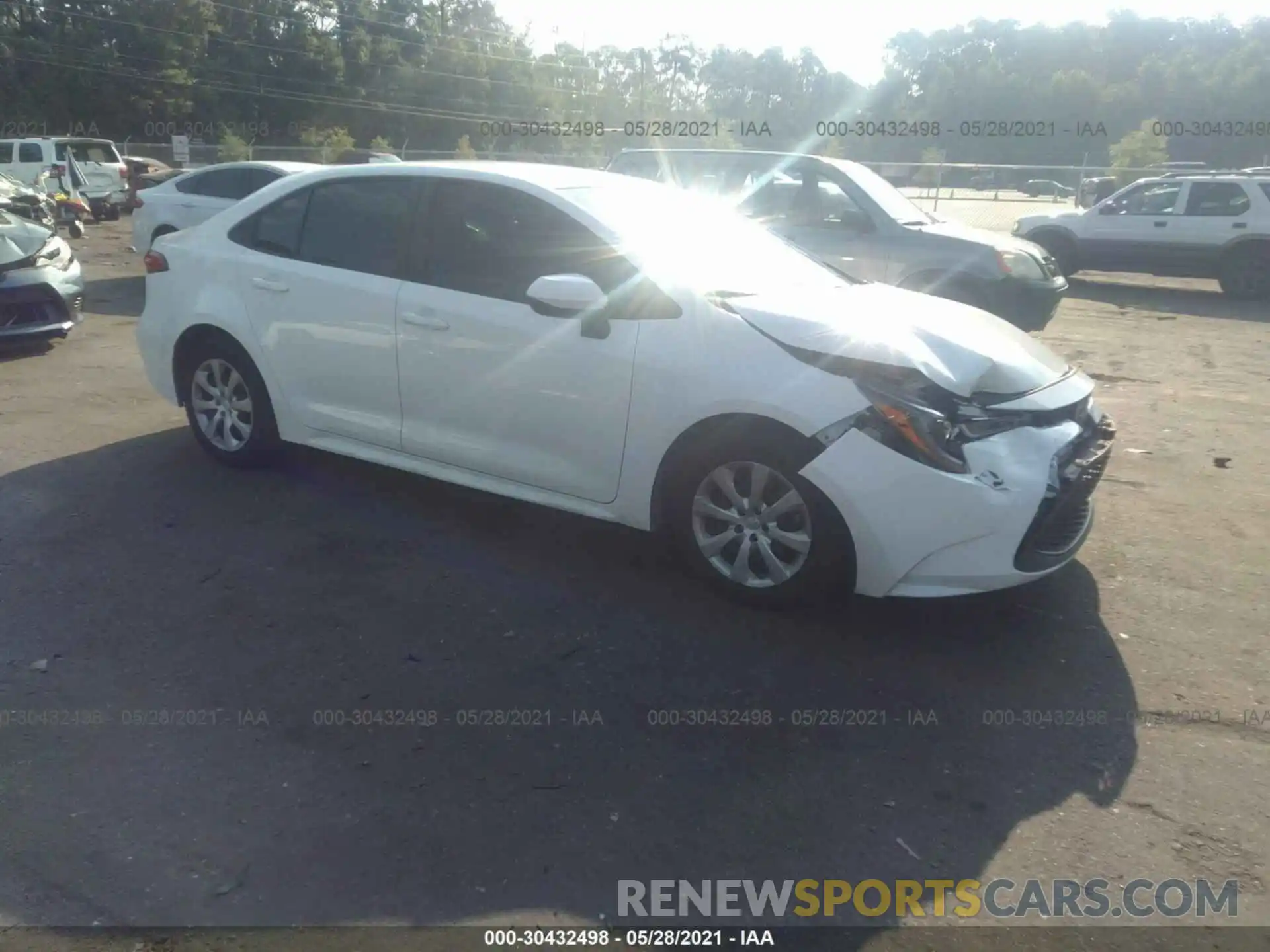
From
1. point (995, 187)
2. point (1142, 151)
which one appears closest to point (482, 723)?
point (995, 187)

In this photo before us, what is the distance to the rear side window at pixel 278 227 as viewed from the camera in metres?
5.48

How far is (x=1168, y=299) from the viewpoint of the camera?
15234 millimetres

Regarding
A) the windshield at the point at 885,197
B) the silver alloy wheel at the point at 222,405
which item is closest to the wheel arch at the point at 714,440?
the silver alloy wheel at the point at 222,405

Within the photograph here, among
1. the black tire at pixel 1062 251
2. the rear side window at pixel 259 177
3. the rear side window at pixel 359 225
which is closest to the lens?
the rear side window at pixel 359 225

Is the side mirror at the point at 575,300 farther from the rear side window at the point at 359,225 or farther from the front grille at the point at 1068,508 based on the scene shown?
the front grille at the point at 1068,508

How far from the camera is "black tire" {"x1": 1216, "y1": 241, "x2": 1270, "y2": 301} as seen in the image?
14.6 metres

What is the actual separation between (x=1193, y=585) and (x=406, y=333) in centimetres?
372

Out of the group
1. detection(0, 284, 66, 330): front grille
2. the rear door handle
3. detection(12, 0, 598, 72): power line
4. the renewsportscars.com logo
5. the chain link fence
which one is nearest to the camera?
the renewsportscars.com logo

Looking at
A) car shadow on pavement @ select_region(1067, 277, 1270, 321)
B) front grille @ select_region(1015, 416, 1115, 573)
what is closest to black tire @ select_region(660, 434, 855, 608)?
front grille @ select_region(1015, 416, 1115, 573)

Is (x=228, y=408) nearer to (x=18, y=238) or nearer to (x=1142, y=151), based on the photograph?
(x=18, y=238)

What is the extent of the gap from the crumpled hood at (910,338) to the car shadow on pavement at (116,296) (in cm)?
797

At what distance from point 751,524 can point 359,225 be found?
8.41 feet

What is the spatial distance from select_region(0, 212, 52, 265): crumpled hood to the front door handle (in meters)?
5.38

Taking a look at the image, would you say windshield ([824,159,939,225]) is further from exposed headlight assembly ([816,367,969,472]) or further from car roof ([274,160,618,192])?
exposed headlight assembly ([816,367,969,472])
